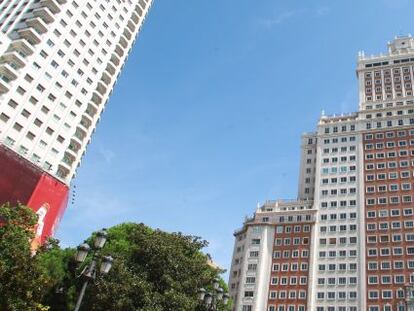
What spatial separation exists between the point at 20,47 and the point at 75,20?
1131 centimetres

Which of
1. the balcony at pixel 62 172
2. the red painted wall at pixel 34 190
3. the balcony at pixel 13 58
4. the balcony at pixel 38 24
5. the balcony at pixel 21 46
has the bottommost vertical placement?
the red painted wall at pixel 34 190

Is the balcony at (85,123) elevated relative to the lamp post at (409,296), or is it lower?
elevated

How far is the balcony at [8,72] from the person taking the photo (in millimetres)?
55128

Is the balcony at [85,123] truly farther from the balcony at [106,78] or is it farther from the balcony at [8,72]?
the balcony at [8,72]

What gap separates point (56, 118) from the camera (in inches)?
2350

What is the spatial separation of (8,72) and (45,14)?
1145 cm

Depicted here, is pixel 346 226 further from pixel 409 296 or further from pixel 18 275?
pixel 18 275

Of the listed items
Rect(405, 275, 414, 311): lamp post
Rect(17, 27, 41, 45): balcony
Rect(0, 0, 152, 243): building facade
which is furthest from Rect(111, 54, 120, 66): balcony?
Rect(405, 275, 414, 311): lamp post

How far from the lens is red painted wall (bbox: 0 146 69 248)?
50.0 meters

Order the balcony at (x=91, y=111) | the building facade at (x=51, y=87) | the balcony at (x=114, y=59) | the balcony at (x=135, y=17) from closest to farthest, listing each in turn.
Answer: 1. the building facade at (x=51, y=87)
2. the balcony at (x=91, y=111)
3. the balcony at (x=114, y=59)
4. the balcony at (x=135, y=17)

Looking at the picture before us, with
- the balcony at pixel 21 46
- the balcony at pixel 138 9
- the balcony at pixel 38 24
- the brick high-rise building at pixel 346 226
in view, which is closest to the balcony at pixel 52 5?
the balcony at pixel 38 24

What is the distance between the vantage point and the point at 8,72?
55.4 meters

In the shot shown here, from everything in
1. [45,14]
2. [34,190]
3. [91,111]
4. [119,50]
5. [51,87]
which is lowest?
[34,190]

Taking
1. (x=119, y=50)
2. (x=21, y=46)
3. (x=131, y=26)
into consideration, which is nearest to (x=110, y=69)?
(x=119, y=50)
